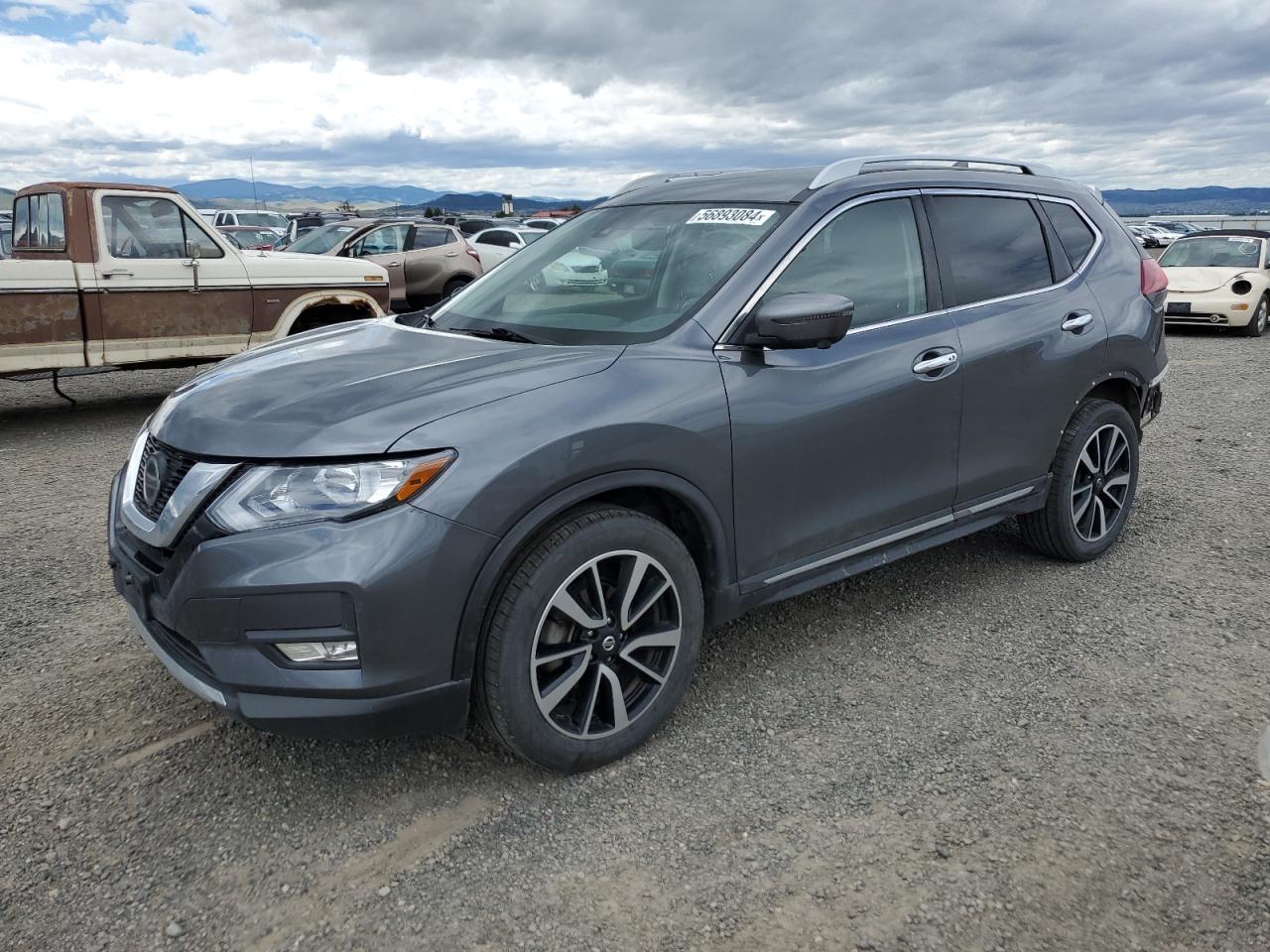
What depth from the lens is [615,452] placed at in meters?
2.77

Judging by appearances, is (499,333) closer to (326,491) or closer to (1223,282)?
(326,491)

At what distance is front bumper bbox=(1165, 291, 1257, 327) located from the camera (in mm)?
13516

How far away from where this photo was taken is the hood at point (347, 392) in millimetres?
2561

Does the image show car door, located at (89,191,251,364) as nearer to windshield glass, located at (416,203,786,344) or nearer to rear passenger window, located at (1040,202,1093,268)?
windshield glass, located at (416,203,786,344)

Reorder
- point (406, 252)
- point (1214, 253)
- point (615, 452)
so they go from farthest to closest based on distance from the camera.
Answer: point (406, 252) < point (1214, 253) < point (615, 452)

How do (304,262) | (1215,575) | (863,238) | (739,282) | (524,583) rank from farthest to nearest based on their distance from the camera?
(304,262), (1215,575), (863,238), (739,282), (524,583)

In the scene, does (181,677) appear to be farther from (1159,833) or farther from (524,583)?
(1159,833)

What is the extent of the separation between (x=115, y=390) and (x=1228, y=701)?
9933 mm

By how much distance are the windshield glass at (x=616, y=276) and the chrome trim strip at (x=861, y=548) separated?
924 millimetres

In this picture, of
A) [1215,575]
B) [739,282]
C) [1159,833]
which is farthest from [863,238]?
[1215,575]

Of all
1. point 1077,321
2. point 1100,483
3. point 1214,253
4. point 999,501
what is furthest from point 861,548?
point 1214,253

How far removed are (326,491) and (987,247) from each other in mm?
2851

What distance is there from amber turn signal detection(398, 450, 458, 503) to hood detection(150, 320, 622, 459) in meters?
0.10

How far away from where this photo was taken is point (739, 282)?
3215mm
